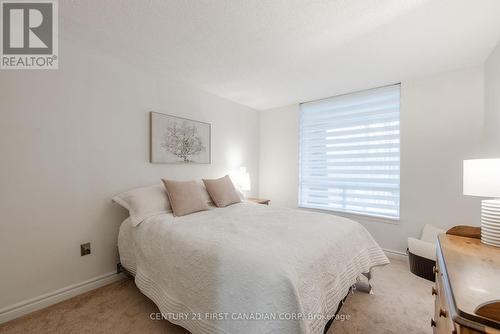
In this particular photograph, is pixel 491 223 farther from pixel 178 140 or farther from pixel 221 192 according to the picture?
pixel 178 140

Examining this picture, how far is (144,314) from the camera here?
171 centimetres

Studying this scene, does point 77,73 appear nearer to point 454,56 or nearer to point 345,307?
point 345,307

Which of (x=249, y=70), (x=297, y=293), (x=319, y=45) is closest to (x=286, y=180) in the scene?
(x=249, y=70)

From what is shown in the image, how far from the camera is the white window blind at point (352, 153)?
2.92 meters

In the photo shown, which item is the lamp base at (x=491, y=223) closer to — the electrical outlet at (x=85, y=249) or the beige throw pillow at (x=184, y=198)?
the beige throw pillow at (x=184, y=198)

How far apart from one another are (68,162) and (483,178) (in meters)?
3.18

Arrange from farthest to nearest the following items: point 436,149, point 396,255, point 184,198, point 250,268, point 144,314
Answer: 1. point 396,255
2. point 436,149
3. point 184,198
4. point 144,314
5. point 250,268

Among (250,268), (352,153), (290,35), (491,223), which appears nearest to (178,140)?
(290,35)

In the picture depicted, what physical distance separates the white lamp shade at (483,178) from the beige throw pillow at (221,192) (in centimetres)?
216

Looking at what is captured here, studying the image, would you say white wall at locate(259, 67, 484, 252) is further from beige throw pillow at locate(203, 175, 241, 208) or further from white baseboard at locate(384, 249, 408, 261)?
beige throw pillow at locate(203, 175, 241, 208)

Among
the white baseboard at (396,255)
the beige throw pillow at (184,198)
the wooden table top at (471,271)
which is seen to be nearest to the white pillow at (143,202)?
the beige throw pillow at (184,198)

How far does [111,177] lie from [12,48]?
1298 mm

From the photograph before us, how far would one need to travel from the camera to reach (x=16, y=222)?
170cm

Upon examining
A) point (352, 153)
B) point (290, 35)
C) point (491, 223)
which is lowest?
point (491, 223)
